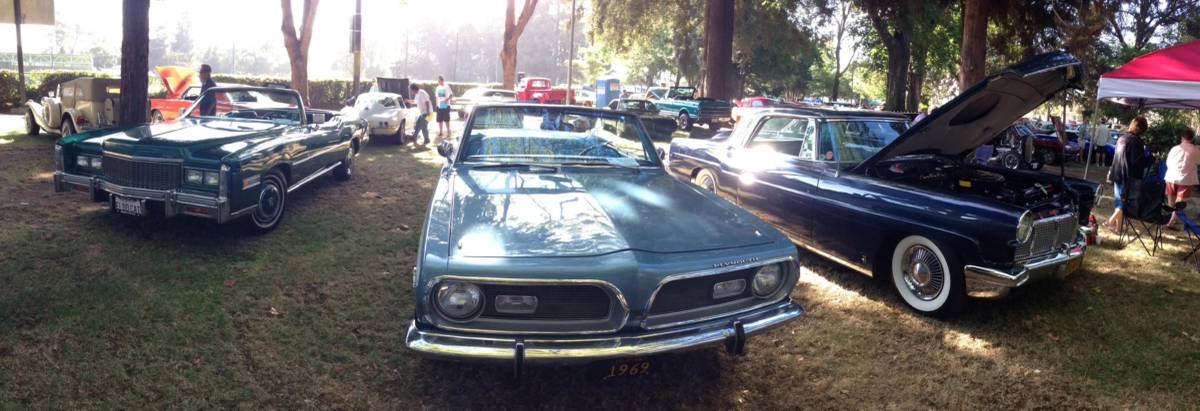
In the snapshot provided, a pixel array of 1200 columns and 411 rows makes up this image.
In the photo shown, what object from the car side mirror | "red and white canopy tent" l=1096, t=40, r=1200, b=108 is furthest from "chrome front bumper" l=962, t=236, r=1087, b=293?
"red and white canopy tent" l=1096, t=40, r=1200, b=108

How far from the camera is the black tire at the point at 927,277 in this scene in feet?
14.7

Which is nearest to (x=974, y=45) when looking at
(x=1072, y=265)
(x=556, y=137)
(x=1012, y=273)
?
(x=1072, y=265)

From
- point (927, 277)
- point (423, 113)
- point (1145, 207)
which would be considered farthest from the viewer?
point (423, 113)

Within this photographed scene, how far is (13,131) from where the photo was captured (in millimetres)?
13734

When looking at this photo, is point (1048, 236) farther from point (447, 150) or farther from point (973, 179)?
point (447, 150)

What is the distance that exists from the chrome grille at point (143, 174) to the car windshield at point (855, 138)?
547cm

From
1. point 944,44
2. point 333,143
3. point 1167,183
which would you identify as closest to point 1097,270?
point 1167,183

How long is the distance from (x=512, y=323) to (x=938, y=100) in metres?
52.4

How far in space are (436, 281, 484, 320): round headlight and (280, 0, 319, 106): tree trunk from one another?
19.0 metres

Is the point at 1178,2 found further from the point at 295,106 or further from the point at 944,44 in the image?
the point at 295,106

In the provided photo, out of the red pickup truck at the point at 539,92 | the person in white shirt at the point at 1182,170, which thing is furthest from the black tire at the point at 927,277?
the red pickup truck at the point at 539,92

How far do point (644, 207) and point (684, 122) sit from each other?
19252 millimetres

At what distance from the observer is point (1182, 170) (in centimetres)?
763

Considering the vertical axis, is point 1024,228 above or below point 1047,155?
below
